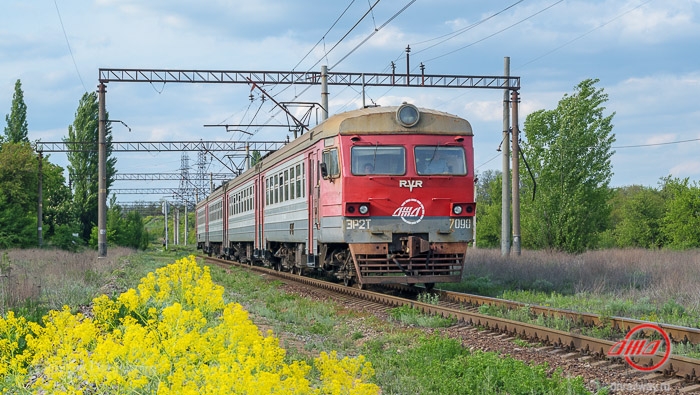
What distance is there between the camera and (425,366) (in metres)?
7.38

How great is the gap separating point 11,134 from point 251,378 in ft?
170

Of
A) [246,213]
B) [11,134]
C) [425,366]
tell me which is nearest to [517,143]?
[246,213]

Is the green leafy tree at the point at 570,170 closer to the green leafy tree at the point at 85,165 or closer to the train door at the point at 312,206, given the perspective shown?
the train door at the point at 312,206

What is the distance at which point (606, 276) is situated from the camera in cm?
1611

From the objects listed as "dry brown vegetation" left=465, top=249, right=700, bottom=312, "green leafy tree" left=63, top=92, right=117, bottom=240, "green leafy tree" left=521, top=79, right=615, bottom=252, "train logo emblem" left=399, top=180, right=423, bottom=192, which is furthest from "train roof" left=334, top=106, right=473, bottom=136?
"green leafy tree" left=63, top=92, right=117, bottom=240

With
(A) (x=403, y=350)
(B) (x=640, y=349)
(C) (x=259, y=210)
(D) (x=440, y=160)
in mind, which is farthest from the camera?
(C) (x=259, y=210)

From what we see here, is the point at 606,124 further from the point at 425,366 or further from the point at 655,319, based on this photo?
the point at 425,366

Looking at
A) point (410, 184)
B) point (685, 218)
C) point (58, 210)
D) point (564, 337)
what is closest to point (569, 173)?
point (685, 218)

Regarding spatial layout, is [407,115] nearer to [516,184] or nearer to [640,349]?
[640,349]

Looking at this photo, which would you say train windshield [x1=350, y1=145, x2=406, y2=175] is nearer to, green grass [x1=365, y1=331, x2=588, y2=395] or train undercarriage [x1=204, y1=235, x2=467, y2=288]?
train undercarriage [x1=204, y1=235, x2=467, y2=288]

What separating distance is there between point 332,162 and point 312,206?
1.79 metres

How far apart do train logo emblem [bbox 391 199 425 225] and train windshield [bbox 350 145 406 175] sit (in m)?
0.59

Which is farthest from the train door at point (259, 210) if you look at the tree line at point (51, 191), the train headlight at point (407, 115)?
the tree line at point (51, 191)

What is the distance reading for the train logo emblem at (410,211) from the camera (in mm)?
13742
